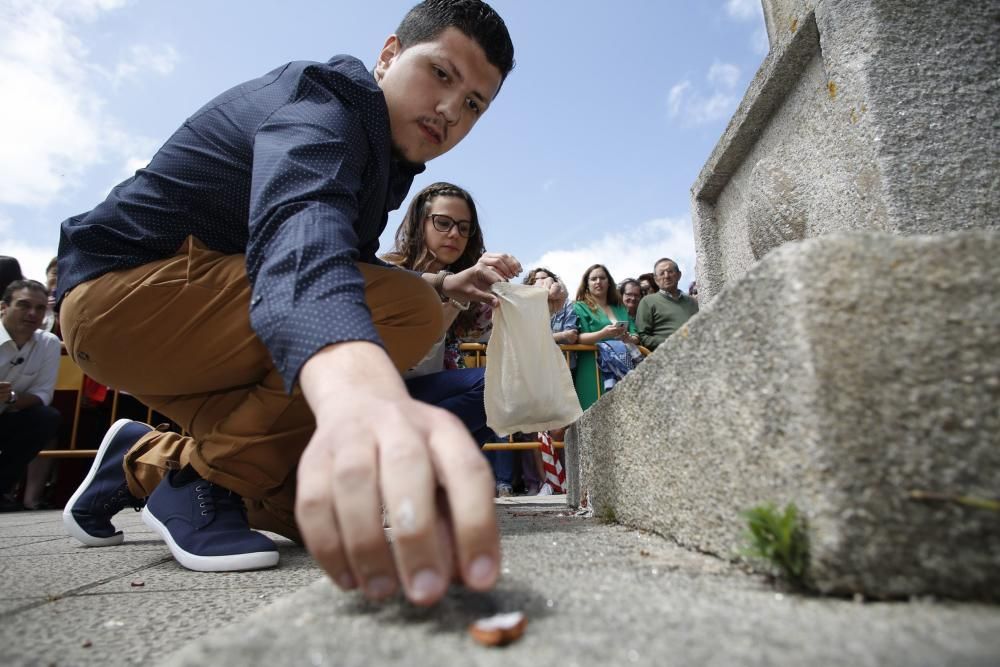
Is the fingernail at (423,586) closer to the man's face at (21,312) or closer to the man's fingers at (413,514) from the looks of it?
the man's fingers at (413,514)

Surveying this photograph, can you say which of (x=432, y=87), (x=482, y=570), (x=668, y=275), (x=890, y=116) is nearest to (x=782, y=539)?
(x=482, y=570)

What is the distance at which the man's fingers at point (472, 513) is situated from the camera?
65cm

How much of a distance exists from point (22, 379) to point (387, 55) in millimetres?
4396

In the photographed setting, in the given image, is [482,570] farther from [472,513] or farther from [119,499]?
[119,499]

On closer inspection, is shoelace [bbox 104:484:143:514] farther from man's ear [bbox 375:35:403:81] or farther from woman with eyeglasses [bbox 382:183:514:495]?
man's ear [bbox 375:35:403:81]

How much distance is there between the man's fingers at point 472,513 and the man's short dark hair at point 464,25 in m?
1.47

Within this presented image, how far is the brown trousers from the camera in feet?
5.47

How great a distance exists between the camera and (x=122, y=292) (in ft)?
5.44

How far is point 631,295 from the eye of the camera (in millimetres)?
6230

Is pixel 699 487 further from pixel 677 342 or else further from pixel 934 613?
pixel 934 613

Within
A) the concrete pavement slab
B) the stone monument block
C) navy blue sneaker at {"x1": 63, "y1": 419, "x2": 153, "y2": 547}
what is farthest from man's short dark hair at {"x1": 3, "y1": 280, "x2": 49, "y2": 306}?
the stone monument block

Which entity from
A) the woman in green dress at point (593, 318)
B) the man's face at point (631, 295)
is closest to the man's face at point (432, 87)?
the woman in green dress at point (593, 318)

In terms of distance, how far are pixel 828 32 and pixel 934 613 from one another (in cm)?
140

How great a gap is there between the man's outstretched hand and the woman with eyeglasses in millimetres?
1947
